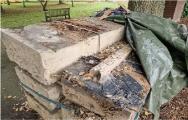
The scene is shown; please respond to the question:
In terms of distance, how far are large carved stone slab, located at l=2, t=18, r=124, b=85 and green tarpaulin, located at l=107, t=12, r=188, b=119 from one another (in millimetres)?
263

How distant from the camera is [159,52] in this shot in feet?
8.02

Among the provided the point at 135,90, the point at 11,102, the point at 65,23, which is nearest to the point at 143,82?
the point at 135,90

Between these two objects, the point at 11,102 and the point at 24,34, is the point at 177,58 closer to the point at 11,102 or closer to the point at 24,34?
the point at 24,34

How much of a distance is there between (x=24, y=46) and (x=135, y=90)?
1.22 m

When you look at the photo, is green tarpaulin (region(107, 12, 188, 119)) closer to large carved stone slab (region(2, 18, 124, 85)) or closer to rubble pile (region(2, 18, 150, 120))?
rubble pile (region(2, 18, 150, 120))

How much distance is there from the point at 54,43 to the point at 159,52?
1.25m

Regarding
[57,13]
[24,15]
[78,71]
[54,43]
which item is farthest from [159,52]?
[24,15]

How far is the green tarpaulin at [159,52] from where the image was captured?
224 centimetres

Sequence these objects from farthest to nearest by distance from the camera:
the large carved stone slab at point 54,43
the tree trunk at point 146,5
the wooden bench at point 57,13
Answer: the wooden bench at point 57,13 → the tree trunk at point 146,5 → the large carved stone slab at point 54,43

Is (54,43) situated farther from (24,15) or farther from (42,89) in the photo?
(24,15)

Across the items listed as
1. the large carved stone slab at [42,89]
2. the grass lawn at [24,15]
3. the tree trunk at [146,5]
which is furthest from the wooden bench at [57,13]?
the large carved stone slab at [42,89]

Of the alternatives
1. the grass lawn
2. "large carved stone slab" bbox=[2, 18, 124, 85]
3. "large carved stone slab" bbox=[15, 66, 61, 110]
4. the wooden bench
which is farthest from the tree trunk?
the grass lawn

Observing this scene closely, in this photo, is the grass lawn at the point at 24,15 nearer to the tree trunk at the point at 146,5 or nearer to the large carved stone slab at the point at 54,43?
the tree trunk at the point at 146,5

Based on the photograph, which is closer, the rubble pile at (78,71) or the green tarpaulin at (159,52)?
the rubble pile at (78,71)
